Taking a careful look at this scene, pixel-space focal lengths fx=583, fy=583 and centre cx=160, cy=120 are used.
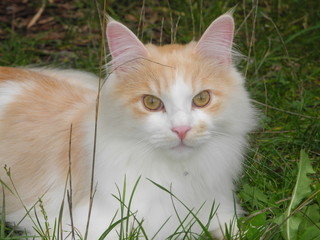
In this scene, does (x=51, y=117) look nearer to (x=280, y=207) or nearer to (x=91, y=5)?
(x=280, y=207)

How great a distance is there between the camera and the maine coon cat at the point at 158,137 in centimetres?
235

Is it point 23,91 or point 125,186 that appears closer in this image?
point 125,186

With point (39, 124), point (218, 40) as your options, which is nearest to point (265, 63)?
point (218, 40)

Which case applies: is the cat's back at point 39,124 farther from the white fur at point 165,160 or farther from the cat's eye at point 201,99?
the cat's eye at point 201,99

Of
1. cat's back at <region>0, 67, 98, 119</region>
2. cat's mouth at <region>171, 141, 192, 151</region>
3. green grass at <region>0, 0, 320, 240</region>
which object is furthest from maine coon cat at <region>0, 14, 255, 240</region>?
green grass at <region>0, 0, 320, 240</region>

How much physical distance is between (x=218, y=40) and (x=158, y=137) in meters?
0.53

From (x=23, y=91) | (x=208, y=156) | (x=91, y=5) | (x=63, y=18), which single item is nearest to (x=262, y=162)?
(x=208, y=156)

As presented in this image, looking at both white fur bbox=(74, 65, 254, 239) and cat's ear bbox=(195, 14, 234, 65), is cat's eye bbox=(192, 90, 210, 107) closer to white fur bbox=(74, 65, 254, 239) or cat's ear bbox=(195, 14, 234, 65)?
white fur bbox=(74, 65, 254, 239)

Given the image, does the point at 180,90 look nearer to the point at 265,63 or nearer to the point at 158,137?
the point at 158,137

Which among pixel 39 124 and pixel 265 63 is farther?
pixel 265 63

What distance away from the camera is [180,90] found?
233 centimetres

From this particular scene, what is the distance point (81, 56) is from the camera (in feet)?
15.0

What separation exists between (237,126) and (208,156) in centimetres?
18

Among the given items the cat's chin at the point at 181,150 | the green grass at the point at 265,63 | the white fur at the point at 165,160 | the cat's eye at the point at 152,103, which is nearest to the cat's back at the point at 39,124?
the white fur at the point at 165,160
